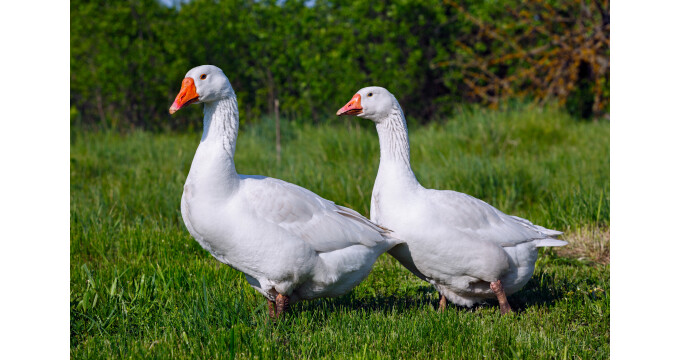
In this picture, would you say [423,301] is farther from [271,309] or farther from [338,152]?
[338,152]

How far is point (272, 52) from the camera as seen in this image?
1225cm

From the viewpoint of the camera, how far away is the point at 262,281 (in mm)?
3627

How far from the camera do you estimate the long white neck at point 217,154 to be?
3510 millimetres

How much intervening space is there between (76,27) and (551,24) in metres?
9.11

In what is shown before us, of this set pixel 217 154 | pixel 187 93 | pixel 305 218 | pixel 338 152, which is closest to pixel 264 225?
pixel 305 218

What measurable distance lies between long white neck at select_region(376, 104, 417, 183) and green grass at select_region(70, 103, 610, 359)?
2.98 feet

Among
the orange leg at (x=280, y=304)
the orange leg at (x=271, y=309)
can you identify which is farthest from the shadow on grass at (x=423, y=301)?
the orange leg at (x=280, y=304)

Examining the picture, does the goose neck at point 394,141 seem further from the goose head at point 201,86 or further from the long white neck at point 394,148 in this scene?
the goose head at point 201,86

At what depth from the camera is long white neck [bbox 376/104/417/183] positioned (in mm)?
3988

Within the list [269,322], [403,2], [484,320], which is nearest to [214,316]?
[269,322]

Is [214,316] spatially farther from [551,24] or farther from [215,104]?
[551,24]

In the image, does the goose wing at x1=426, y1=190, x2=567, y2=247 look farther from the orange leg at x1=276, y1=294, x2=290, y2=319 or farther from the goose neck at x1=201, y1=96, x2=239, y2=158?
the goose neck at x1=201, y1=96, x2=239, y2=158

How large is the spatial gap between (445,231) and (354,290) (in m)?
1.11

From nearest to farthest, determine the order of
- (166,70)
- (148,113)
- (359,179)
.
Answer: (359,179) → (166,70) → (148,113)
